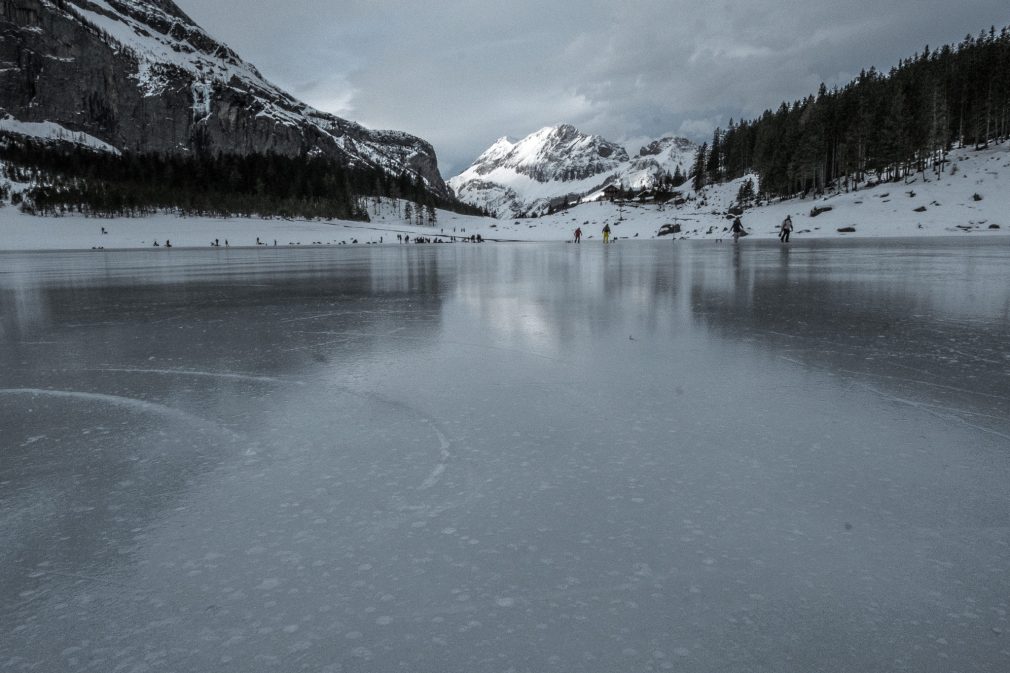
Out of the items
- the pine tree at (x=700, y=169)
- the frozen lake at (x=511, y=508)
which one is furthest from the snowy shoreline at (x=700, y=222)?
the frozen lake at (x=511, y=508)

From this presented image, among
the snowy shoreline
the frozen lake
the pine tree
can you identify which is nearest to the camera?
the frozen lake

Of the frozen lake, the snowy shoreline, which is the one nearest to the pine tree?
the snowy shoreline

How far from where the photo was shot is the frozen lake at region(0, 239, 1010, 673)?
5.86ft

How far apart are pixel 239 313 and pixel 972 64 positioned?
106892 millimetres

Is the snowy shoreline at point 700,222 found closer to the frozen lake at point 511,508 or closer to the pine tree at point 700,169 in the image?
the pine tree at point 700,169

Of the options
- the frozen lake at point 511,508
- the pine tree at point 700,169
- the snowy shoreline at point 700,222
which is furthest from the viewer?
the pine tree at point 700,169

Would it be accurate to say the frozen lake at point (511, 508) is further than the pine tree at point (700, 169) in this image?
No

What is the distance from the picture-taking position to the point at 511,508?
8.50 ft

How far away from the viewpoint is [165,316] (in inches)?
334

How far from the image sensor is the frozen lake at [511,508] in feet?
5.86

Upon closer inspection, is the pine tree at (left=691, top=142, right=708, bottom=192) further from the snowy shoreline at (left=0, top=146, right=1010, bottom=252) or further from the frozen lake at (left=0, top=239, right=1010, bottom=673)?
the frozen lake at (left=0, top=239, right=1010, bottom=673)

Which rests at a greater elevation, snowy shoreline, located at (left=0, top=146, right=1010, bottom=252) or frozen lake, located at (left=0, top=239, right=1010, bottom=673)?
snowy shoreline, located at (left=0, top=146, right=1010, bottom=252)

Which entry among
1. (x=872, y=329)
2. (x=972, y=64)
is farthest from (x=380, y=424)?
(x=972, y=64)

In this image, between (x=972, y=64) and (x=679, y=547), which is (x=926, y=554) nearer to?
(x=679, y=547)
